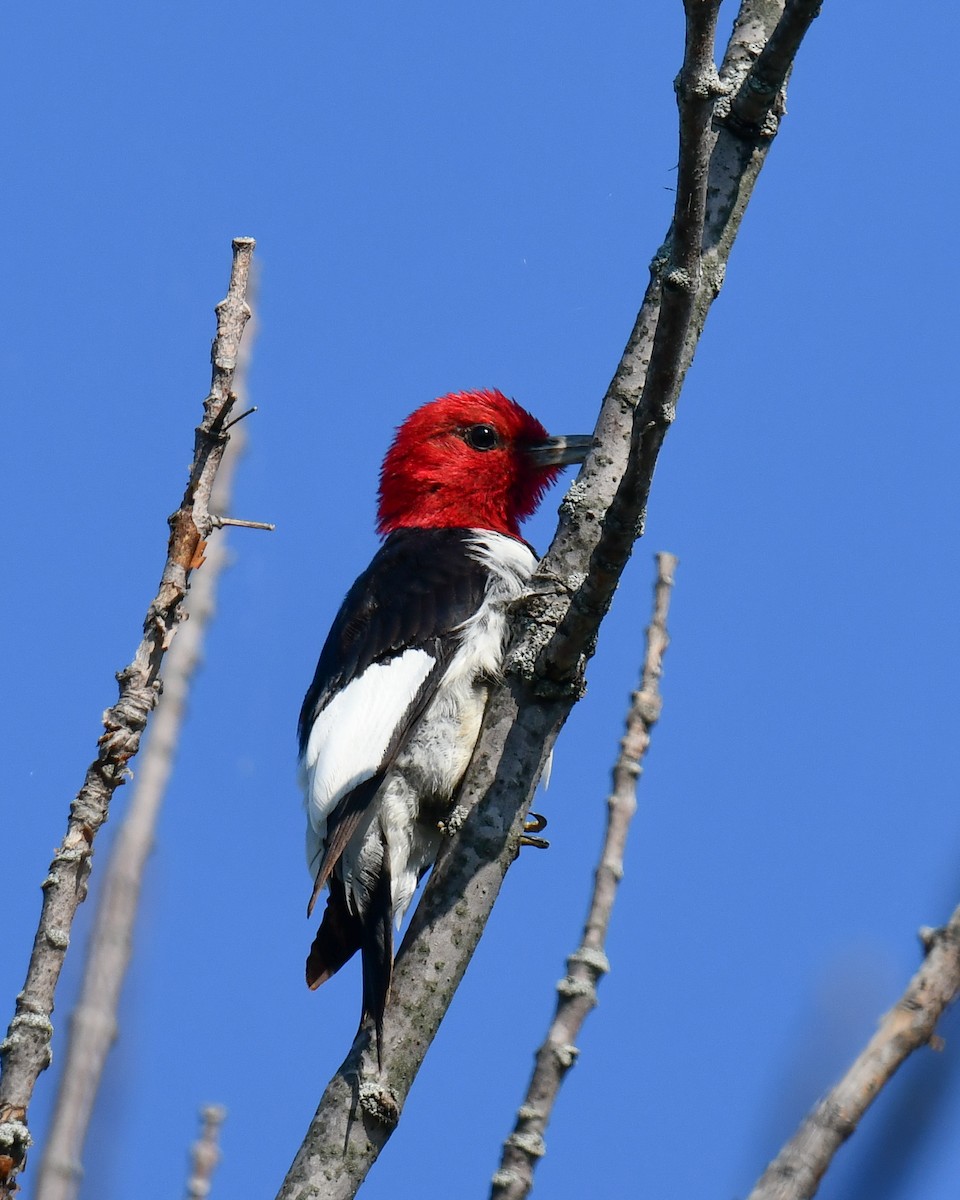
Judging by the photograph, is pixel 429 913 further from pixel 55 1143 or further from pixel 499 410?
pixel 499 410

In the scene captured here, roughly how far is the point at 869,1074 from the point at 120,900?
181 cm

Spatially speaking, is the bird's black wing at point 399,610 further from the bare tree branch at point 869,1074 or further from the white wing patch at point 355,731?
the bare tree branch at point 869,1074

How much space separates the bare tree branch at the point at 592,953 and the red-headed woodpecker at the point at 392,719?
1.68ft

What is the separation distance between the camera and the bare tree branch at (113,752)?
2.06 metres

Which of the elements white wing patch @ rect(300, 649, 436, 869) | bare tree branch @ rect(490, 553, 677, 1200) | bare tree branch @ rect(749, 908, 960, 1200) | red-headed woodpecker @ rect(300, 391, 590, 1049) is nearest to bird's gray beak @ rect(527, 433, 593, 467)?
red-headed woodpecker @ rect(300, 391, 590, 1049)

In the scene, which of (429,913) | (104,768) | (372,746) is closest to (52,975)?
(104,768)

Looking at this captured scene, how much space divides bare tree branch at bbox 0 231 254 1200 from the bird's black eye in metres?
3.06

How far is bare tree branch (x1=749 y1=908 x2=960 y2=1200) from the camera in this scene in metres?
1.42

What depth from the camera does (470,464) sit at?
5684 mm

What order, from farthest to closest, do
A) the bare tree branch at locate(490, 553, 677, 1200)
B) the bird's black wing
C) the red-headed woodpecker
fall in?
the bird's black wing < the red-headed woodpecker < the bare tree branch at locate(490, 553, 677, 1200)

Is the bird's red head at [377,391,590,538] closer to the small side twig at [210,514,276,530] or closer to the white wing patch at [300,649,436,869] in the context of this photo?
the white wing patch at [300,649,436,869]

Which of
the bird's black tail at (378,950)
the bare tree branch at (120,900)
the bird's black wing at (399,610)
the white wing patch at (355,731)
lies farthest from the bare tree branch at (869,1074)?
the bird's black wing at (399,610)

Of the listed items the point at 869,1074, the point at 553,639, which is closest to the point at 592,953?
the point at 553,639

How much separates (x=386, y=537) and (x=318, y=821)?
5.79 feet
